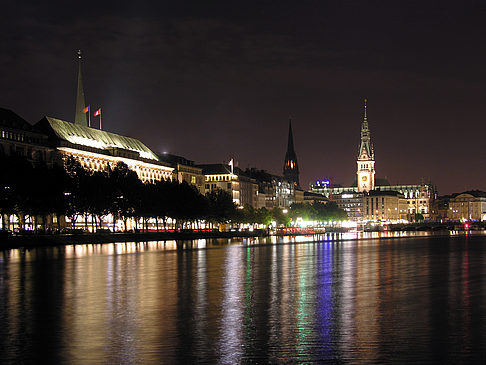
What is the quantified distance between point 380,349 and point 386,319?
6392 mm

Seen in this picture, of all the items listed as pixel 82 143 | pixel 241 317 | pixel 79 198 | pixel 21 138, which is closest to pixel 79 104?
pixel 82 143

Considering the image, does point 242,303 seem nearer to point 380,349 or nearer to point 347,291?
point 347,291

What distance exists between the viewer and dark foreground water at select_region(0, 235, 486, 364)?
22.6 m

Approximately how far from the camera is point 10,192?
4097 inches

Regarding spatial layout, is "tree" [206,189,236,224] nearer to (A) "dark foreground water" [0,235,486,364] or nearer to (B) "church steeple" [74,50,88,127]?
(B) "church steeple" [74,50,88,127]

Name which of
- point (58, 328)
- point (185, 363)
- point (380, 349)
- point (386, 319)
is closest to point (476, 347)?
point (380, 349)

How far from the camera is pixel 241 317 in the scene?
30016mm

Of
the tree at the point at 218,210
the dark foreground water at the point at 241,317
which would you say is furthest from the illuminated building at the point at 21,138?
the dark foreground water at the point at 241,317

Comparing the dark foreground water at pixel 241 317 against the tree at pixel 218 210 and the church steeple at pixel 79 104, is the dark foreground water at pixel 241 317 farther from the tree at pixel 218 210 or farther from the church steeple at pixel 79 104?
the church steeple at pixel 79 104

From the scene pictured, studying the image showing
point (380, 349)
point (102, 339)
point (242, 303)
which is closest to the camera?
point (380, 349)

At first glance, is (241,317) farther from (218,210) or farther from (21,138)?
(218,210)

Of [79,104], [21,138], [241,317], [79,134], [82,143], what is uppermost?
[79,104]

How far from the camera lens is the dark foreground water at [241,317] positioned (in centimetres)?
2258

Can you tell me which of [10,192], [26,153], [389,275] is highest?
[26,153]
